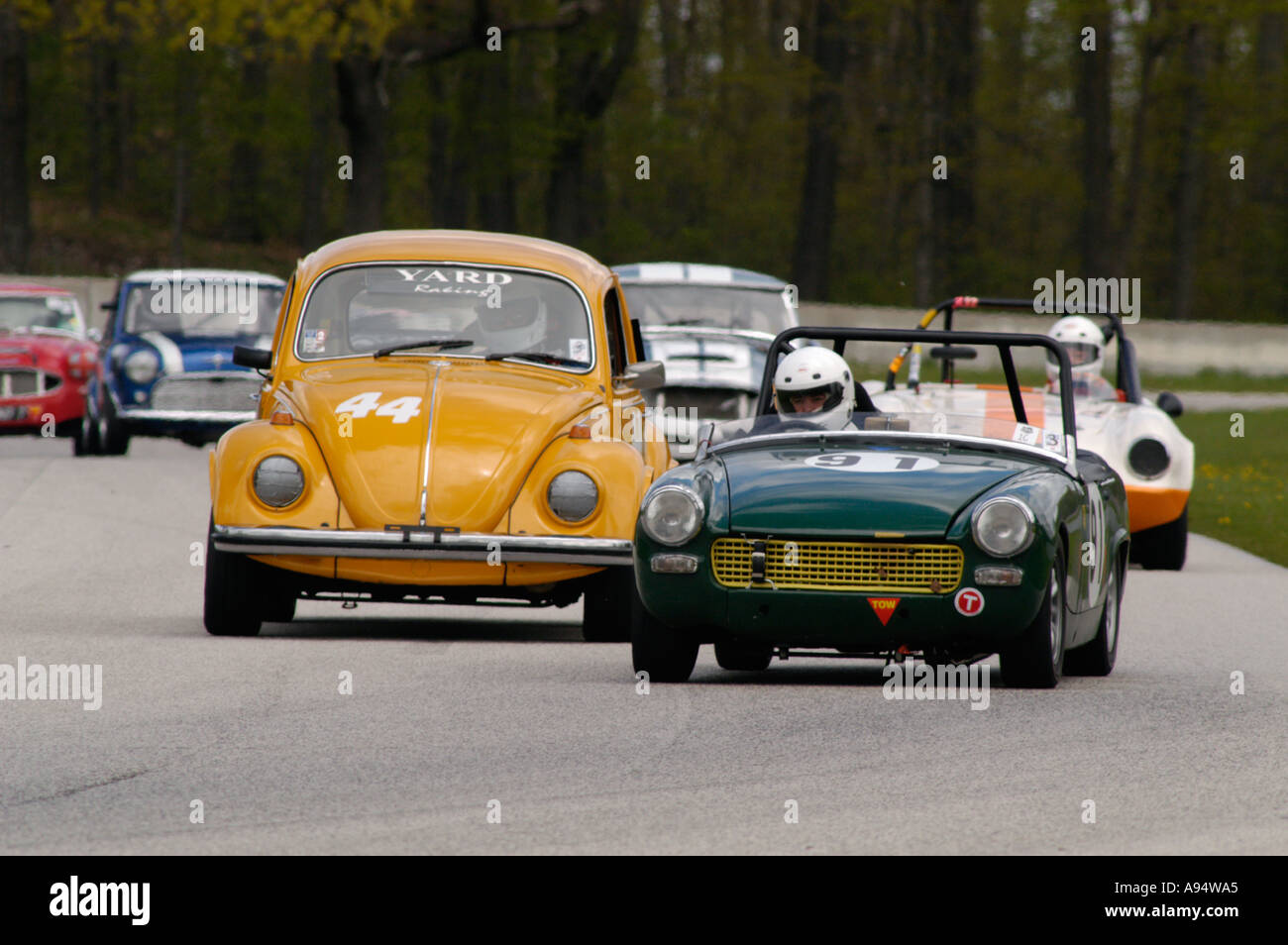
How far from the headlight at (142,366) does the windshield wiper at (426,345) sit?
34.0 ft

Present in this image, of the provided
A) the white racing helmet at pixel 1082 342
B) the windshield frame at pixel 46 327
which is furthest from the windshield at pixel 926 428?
the windshield frame at pixel 46 327

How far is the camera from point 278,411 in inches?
424

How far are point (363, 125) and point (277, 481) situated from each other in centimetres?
2725

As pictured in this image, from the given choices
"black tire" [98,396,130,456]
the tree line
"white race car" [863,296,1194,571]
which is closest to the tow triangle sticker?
"white race car" [863,296,1194,571]

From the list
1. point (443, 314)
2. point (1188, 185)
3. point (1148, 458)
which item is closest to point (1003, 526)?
point (443, 314)

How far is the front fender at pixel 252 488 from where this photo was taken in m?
10.2

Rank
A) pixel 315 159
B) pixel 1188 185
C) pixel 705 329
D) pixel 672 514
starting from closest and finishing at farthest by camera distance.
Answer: pixel 672 514 → pixel 705 329 → pixel 1188 185 → pixel 315 159

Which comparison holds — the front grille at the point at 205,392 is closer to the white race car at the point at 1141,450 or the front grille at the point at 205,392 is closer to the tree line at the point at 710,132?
the white race car at the point at 1141,450

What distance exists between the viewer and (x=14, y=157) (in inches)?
1688

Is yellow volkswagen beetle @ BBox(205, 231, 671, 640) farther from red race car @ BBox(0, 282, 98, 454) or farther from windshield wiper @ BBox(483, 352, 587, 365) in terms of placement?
red race car @ BBox(0, 282, 98, 454)
